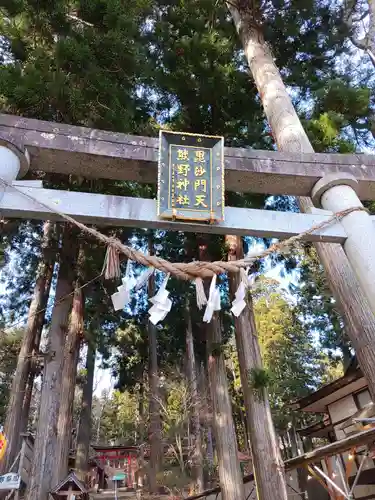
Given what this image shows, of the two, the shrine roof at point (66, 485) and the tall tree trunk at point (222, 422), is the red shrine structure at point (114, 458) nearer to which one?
the tall tree trunk at point (222, 422)

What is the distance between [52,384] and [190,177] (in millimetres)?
5130

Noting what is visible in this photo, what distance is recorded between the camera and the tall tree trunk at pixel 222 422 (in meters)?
6.46

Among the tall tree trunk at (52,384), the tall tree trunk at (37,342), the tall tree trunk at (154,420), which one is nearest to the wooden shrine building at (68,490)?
the tall tree trunk at (52,384)

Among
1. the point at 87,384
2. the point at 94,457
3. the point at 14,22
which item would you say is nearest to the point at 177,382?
the point at 87,384

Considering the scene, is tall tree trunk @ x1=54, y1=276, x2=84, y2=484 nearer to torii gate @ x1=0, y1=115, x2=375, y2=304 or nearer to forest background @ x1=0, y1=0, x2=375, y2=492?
forest background @ x1=0, y1=0, x2=375, y2=492

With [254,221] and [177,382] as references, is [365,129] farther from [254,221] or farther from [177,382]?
[177,382]

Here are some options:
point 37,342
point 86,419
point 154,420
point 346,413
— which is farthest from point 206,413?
point 37,342

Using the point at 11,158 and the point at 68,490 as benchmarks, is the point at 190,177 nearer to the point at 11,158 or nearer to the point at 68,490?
the point at 11,158

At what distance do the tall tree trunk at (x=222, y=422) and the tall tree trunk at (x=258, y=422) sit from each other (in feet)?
2.66

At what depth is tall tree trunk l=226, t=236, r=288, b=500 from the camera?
5375 millimetres

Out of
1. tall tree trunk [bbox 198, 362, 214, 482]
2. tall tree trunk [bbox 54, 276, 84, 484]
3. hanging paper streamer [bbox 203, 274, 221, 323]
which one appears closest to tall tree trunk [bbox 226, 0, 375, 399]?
hanging paper streamer [bbox 203, 274, 221, 323]

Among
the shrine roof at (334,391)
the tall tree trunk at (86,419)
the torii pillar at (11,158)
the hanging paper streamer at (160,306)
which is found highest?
the tall tree trunk at (86,419)

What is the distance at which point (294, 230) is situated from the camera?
3.30m

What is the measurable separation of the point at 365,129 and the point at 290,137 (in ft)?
9.92
